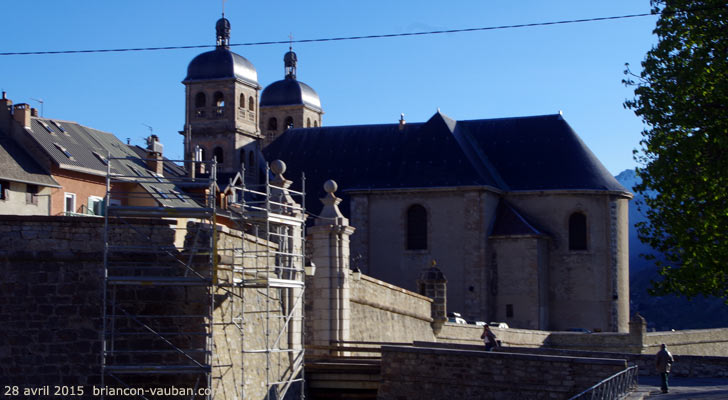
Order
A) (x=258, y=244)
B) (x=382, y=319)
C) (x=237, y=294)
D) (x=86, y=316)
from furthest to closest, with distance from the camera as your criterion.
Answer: (x=382, y=319), (x=258, y=244), (x=237, y=294), (x=86, y=316)

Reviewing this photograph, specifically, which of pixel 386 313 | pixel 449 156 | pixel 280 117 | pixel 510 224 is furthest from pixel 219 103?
pixel 386 313

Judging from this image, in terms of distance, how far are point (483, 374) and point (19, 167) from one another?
1764 cm

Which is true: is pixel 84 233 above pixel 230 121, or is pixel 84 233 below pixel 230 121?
below

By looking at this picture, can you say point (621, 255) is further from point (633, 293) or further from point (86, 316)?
point (633, 293)

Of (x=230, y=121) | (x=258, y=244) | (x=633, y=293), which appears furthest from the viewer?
(x=633, y=293)

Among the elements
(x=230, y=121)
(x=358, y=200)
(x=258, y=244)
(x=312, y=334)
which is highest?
(x=230, y=121)

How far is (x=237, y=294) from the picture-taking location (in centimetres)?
1950

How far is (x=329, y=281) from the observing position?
85.3 feet

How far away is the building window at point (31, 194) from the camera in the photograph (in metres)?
32.9

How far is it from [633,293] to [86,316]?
130m

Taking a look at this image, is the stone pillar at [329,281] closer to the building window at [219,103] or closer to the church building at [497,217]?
the church building at [497,217]

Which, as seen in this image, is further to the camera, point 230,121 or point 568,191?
point 230,121

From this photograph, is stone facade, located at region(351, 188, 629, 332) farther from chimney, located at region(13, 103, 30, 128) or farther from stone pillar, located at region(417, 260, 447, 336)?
chimney, located at region(13, 103, 30, 128)

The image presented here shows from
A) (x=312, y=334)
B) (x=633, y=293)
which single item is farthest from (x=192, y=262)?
(x=633, y=293)
